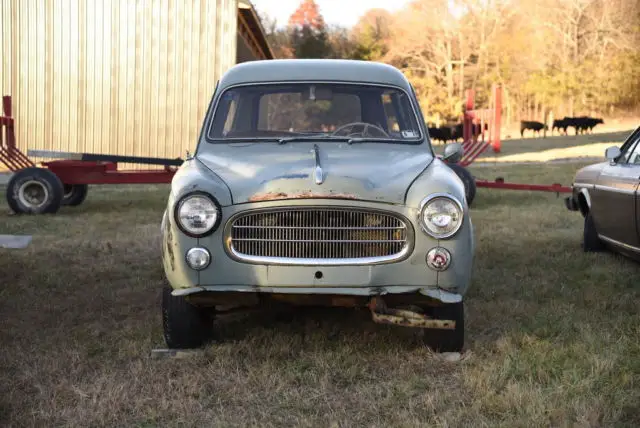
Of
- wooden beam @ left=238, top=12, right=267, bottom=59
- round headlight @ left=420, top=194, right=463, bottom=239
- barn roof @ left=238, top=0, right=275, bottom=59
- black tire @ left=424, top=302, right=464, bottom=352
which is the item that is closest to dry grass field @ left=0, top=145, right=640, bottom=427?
black tire @ left=424, top=302, right=464, bottom=352

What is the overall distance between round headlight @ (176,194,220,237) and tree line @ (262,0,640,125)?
157 ft

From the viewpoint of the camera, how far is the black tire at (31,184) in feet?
36.1

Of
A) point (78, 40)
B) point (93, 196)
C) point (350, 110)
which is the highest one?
point (78, 40)

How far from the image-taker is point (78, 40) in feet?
57.0

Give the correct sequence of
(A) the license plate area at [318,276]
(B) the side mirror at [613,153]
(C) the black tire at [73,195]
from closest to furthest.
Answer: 1. (A) the license plate area at [318,276]
2. (B) the side mirror at [613,153]
3. (C) the black tire at [73,195]

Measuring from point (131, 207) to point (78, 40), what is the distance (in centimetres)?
656

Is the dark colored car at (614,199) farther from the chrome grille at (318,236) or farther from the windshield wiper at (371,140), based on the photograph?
the chrome grille at (318,236)

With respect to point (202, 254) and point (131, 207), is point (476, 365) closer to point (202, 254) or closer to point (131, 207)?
point (202, 254)

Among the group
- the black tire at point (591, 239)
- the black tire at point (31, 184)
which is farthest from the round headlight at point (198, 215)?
the black tire at point (31, 184)

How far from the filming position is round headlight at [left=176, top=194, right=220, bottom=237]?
13.8 feet

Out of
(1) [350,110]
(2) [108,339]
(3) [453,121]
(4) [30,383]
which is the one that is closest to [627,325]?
(1) [350,110]

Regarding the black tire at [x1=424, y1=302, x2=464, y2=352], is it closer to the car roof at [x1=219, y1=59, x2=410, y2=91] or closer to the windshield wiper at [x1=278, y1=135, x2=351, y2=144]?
the windshield wiper at [x1=278, y1=135, x2=351, y2=144]

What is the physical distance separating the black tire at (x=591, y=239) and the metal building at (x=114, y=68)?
423 inches

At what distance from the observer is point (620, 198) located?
655 cm
